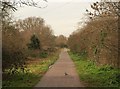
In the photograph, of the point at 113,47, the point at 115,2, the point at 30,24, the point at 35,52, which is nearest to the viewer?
the point at 115,2

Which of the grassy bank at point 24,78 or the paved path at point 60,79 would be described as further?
the grassy bank at point 24,78

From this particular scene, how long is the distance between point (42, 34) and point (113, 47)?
61.3m

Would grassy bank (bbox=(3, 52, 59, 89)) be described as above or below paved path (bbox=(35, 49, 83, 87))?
above

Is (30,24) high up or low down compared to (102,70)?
up

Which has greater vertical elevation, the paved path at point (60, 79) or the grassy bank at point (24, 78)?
the grassy bank at point (24, 78)

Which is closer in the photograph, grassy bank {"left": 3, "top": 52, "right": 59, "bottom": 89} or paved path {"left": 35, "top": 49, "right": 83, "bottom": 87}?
paved path {"left": 35, "top": 49, "right": 83, "bottom": 87}

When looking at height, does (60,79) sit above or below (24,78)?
below

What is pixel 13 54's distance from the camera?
23750 millimetres

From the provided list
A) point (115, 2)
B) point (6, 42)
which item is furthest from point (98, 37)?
point (115, 2)

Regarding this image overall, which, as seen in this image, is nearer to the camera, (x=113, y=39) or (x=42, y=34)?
(x=113, y=39)

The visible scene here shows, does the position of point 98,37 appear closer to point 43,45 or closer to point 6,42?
point 6,42

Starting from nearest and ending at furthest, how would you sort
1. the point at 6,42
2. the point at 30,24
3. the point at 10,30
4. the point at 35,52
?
the point at 6,42
the point at 10,30
the point at 35,52
the point at 30,24

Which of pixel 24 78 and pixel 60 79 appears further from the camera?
pixel 24 78

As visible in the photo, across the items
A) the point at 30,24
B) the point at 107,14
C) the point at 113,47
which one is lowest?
the point at 113,47
